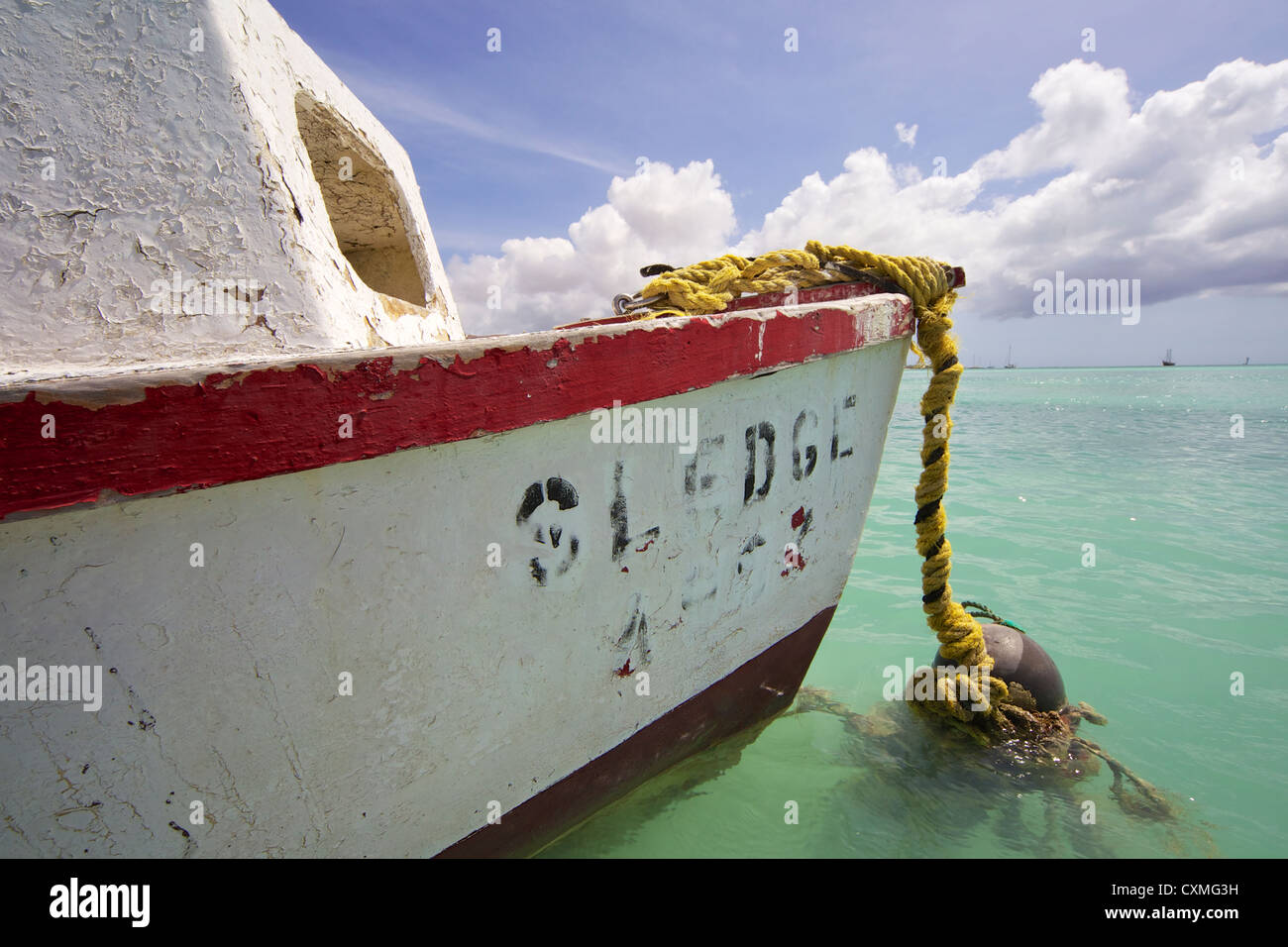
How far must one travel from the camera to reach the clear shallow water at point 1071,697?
6.96 ft

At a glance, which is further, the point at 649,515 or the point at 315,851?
the point at 649,515

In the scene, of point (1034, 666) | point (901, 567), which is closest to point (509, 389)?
point (1034, 666)

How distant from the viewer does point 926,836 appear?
213cm

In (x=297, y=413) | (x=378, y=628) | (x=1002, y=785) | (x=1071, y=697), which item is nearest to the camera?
(x=297, y=413)

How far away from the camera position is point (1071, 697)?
10.2ft

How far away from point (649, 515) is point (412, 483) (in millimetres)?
671

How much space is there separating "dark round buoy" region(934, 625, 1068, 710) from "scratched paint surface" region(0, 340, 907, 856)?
1420 millimetres

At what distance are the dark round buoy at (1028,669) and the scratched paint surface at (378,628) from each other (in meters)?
1.42

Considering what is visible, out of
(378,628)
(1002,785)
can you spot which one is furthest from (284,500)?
(1002,785)

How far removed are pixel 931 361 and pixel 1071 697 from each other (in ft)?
6.50

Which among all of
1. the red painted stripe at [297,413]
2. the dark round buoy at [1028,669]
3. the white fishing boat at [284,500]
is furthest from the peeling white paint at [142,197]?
the dark round buoy at [1028,669]

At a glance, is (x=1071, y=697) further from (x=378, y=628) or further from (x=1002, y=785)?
(x=378, y=628)

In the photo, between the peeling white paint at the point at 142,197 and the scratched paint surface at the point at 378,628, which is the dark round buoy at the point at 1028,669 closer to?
the scratched paint surface at the point at 378,628
